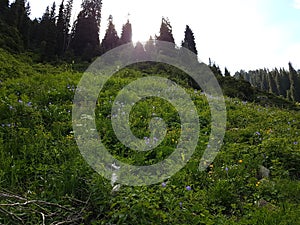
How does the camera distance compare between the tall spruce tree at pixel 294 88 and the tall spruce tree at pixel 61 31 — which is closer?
the tall spruce tree at pixel 61 31

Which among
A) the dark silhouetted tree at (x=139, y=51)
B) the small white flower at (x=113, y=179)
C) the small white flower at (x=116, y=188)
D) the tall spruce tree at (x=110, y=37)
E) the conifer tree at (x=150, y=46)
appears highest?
the tall spruce tree at (x=110, y=37)

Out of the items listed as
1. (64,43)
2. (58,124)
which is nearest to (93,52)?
(64,43)

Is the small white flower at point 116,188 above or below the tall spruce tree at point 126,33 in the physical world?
below

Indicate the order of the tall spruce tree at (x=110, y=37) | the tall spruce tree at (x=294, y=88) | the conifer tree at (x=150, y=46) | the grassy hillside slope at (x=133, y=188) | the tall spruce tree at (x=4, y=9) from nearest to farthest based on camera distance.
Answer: the grassy hillside slope at (x=133, y=188), the tall spruce tree at (x=4, y=9), the conifer tree at (x=150, y=46), the tall spruce tree at (x=110, y=37), the tall spruce tree at (x=294, y=88)


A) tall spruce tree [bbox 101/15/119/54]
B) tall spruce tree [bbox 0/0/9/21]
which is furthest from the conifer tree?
tall spruce tree [bbox 0/0/9/21]

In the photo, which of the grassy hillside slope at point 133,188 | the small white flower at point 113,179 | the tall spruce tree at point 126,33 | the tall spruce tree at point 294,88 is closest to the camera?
the grassy hillside slope at point 133,188

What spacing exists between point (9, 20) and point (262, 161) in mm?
32963

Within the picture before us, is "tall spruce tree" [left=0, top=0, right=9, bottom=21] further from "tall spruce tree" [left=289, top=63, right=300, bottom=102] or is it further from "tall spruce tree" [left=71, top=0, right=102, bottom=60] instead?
"tall spruce tree" [left=289, top=63, right=300, bottom=102]

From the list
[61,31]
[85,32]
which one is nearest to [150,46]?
[85,32]

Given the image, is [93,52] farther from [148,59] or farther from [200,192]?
[200,192]

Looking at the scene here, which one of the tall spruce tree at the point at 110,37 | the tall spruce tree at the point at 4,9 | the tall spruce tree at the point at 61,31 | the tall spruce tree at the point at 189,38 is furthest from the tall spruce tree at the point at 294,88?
the tall spruce tree at the point at 4,9

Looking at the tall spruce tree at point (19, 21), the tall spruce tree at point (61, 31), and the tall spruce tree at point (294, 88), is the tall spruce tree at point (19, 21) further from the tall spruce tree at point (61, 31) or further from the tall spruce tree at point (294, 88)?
the tall spruce tree at point (294, 88)

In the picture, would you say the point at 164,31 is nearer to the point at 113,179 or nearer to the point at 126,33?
the point at 126,33

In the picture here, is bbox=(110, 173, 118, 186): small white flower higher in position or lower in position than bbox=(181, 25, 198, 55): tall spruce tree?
lower
